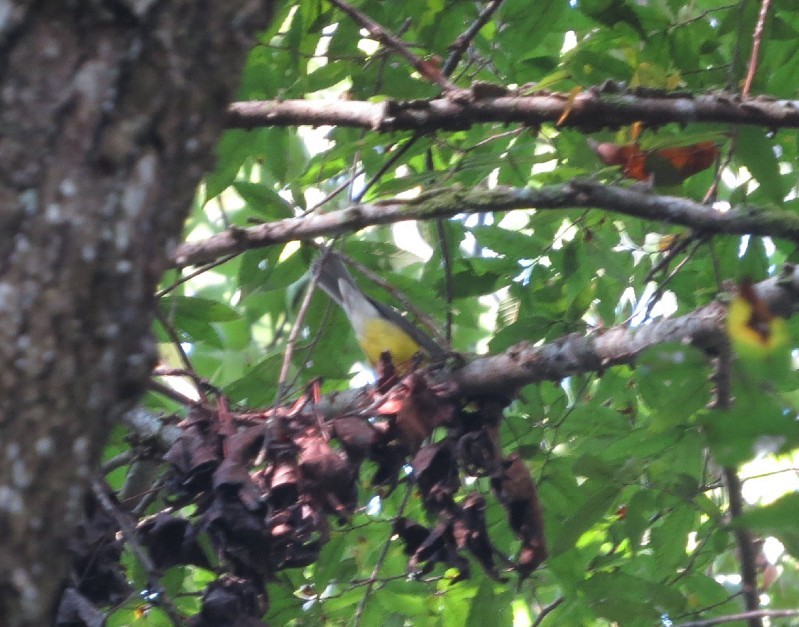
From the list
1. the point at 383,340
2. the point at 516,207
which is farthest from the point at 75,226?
the point at 383,340

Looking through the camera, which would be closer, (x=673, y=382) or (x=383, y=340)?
(x=673, y=382)

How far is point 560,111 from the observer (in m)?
2.26

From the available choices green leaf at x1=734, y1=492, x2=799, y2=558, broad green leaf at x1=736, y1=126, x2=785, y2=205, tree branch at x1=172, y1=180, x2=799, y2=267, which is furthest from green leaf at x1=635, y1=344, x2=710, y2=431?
broad green leaf at x1=736, y1=126, x2=785, y2=205

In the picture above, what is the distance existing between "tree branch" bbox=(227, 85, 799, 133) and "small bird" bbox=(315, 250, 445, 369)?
0.90 metres

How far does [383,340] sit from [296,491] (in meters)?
2.38

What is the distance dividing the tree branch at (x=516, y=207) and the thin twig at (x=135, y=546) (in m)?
0.52

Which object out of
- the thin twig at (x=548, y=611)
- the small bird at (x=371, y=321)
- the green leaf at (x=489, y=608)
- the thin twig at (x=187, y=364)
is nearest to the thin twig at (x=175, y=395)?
the thin twig at (x=187, y=364)

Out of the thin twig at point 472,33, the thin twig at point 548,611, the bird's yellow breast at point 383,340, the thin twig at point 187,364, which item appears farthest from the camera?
the bird's yellow breast at point 383,340

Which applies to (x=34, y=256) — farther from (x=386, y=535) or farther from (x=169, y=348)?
(x=169, y=348)

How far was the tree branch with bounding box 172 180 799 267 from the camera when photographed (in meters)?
2.05

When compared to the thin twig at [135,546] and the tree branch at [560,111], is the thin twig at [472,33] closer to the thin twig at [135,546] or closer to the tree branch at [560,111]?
the tree branch at [560,111]

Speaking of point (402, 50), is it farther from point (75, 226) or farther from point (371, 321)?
point (371, 321)

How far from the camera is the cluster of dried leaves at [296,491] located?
1950 millimetres

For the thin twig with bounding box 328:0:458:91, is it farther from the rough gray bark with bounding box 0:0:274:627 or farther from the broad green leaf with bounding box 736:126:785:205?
the rough gray bark with bounding box 0:0:274:627
